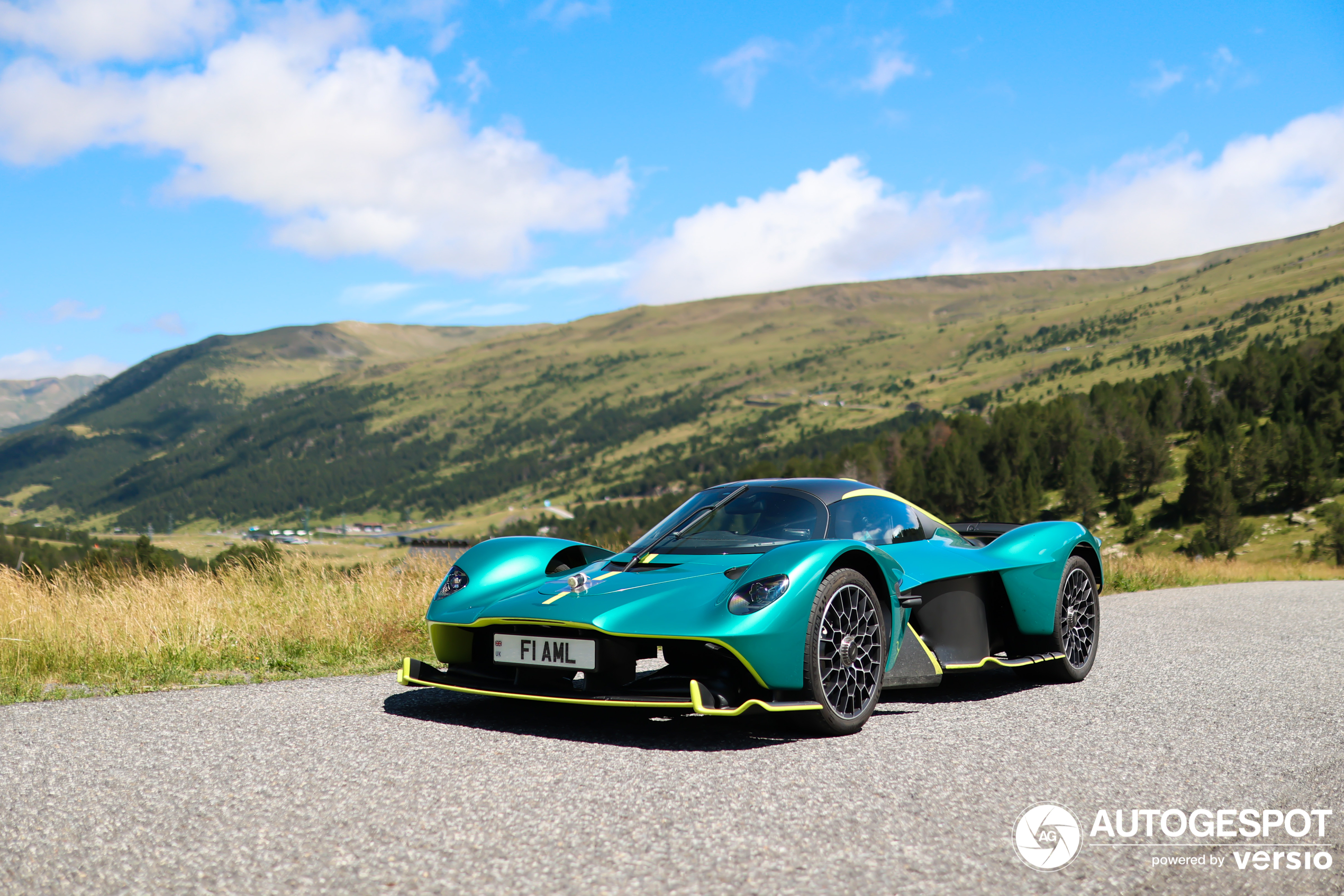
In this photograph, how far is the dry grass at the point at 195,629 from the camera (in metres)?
6.71

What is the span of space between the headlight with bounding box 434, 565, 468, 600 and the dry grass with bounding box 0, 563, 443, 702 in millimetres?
1807

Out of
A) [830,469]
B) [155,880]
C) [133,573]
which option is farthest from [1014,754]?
[830,469]

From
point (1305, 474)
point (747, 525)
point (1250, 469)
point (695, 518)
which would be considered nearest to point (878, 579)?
point (747, 525)

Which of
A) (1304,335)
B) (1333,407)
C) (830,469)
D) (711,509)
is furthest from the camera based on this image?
(1304,335)

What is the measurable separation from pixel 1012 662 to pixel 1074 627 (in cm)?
96

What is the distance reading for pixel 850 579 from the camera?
5254mm

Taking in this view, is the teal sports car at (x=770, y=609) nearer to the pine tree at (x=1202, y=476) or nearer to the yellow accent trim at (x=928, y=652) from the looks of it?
the yellow accent trim at (x=928, y=652)

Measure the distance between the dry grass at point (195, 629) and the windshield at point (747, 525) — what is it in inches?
110

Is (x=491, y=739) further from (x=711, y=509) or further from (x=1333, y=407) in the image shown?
(x=1333, y=407)

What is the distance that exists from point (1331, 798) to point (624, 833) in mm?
2986

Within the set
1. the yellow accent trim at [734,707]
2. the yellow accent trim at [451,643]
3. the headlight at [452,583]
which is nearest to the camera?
the yellow accent trim at [734,707]

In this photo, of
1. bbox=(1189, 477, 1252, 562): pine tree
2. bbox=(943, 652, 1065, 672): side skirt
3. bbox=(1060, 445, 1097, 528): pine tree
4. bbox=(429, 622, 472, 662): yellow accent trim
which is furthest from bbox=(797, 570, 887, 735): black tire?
bbox=(1060, 445, 1097, 528): pine tree

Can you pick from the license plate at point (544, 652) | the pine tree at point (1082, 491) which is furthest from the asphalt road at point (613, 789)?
the pine tree at point (1082, 491)

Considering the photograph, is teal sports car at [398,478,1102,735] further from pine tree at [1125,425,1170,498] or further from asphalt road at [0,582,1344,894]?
pine tree at [1125,425,1170,498]
